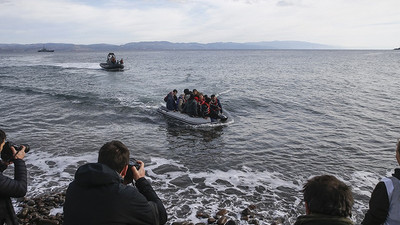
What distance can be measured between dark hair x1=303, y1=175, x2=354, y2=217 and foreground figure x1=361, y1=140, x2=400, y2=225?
1.04 metres

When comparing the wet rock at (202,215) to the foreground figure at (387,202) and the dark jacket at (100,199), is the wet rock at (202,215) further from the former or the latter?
the dark jacket at (100,199)

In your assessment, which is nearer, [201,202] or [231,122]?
[201,202]

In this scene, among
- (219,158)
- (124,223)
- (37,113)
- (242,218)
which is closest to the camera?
(124,223)

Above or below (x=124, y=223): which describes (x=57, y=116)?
below

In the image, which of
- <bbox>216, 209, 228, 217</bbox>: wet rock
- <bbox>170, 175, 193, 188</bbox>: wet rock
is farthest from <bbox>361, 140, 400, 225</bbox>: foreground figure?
<bbox>170, 175, 193, 188</bbox>: wet rock

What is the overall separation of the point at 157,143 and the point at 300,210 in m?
7.47

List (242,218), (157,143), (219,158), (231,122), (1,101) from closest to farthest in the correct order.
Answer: (242,218) → (219,158) → (157,143) → (231,122) → (1,101)

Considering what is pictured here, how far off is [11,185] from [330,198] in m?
3.47

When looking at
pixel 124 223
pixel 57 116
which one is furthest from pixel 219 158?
pixel 57 116

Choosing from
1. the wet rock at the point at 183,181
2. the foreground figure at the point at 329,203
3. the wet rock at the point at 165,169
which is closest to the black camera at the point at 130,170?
the foreground figure at the point at 329,203

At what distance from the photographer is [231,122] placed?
1722 centimetres

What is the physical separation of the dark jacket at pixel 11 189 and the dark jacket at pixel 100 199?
1448 mm

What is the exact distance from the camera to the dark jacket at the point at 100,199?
7.93 ft

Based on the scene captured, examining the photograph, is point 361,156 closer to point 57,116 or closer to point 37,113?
point 57,116
